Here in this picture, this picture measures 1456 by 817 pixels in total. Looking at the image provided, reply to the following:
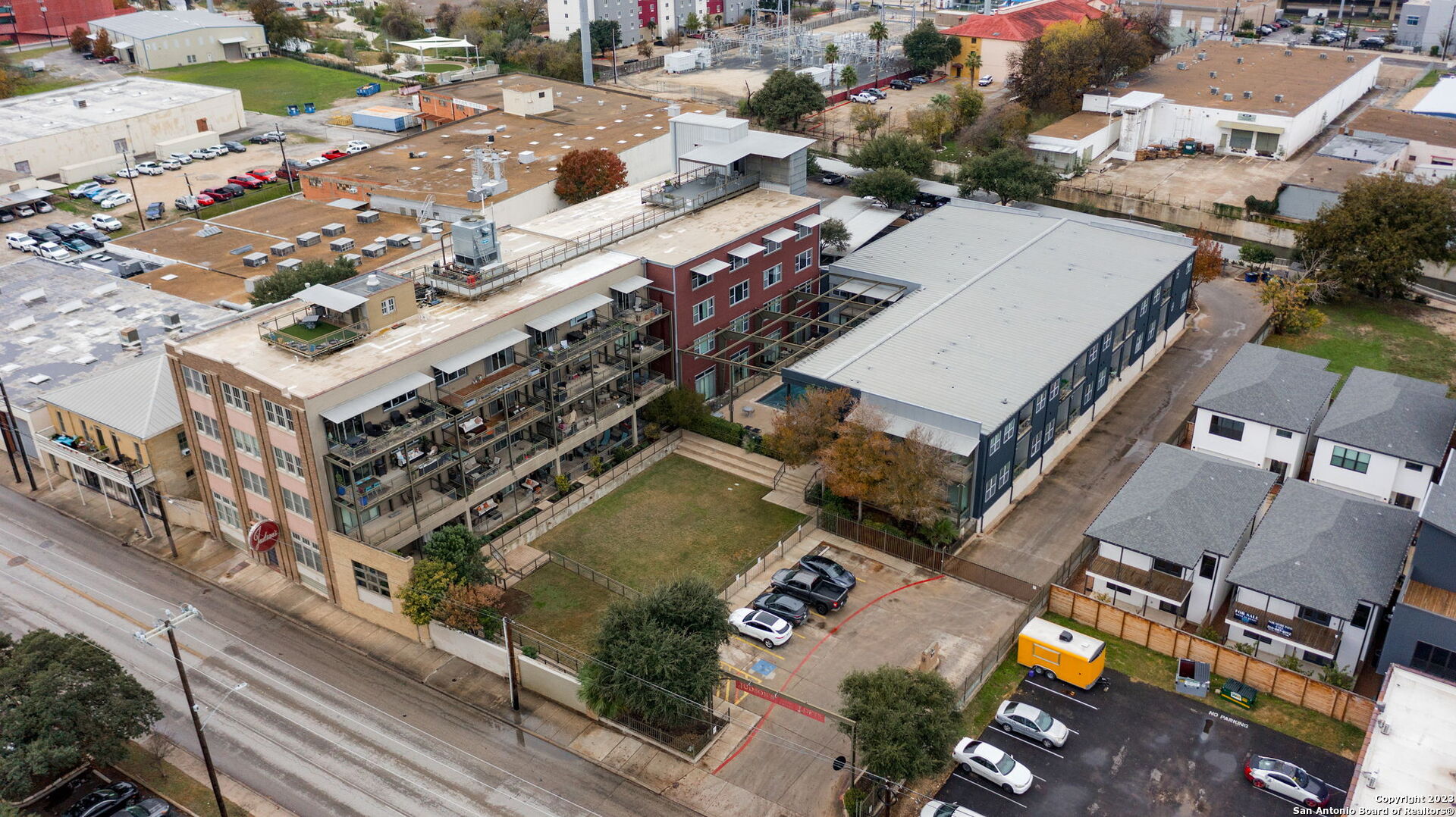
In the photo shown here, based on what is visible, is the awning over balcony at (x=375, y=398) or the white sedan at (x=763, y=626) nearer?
the awning over balcony at (x=375, y=398)

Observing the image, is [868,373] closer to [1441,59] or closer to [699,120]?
[699,120]

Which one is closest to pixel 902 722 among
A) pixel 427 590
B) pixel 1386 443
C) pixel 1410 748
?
pixel 1410 748

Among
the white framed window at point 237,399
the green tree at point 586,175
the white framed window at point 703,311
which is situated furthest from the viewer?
the green tree at point 586,175

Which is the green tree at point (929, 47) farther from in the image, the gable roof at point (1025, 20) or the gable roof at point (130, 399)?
the gable roof at point (130, 399)

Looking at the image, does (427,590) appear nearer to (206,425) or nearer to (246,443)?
(246,443)

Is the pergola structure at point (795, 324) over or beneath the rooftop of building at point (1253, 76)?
beneath

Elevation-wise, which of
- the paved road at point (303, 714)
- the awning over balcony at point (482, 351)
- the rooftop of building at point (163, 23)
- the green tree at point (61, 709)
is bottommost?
the paved road at point (303, 714)

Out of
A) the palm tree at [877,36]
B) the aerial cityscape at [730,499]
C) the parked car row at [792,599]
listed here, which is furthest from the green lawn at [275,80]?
the parked car row at [792,599]
